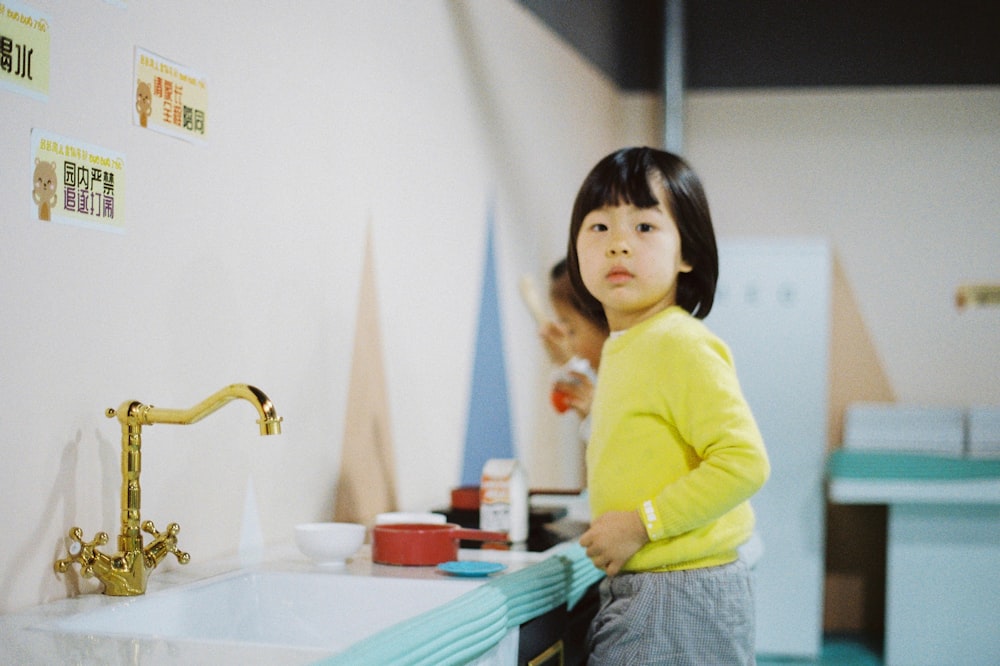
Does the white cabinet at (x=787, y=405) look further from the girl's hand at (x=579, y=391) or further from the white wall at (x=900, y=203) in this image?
the girl's hand at (x=579, y=391)

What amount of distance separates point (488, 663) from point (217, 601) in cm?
40

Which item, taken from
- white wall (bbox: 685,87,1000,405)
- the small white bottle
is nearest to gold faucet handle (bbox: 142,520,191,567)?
the small white bottle

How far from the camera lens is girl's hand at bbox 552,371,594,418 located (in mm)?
2416

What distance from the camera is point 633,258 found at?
5.27 ft

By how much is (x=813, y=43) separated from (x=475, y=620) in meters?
3.95

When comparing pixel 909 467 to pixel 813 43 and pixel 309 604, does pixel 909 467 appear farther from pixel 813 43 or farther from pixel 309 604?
pixel 309 604

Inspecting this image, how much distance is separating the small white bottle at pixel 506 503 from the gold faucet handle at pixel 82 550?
0.82 metres

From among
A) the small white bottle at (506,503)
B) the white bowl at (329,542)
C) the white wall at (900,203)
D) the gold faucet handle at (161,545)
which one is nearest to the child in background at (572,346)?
the small white bottle at (506,503)

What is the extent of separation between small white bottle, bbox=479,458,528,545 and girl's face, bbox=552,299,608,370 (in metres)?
0.52

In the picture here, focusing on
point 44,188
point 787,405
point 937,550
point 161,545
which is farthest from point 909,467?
point 44,188

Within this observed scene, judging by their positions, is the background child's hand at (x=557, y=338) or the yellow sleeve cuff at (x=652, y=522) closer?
the yellow sleeve cuff at (x=652, y=522)

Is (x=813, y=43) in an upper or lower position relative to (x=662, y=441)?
upper

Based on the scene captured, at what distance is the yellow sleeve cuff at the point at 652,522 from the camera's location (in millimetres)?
1488

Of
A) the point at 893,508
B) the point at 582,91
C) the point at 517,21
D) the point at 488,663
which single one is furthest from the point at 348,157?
the point at 893,508
